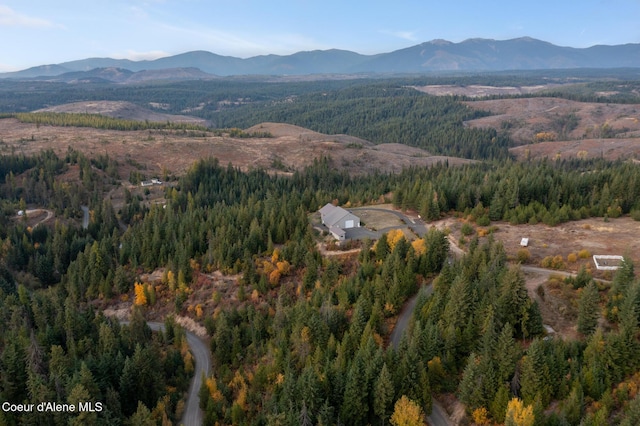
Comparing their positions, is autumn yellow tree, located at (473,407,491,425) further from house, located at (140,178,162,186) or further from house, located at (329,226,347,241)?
house, located at (140,178,162,186)

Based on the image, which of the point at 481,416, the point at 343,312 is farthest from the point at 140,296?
the point at 481,416

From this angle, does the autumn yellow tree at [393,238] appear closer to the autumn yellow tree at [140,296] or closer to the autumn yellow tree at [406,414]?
the autumn yellow tree at [406,414]

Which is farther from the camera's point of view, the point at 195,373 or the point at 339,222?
the point at 339,222

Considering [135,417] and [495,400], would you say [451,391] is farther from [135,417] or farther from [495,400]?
[135,417]

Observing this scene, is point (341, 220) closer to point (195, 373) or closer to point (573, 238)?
point (195, 373)

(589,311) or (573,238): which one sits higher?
(589,311)

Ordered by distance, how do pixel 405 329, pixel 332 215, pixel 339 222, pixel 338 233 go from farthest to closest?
pixel 332 215 → pixel 339 222 → pixel 338 233 → pixel 405 329

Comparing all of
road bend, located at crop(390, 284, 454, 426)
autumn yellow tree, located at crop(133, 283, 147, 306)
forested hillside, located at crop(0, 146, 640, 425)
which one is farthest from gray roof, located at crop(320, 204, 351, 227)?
autumn yellow tree, located at crop(133, 283, 147, 306)
